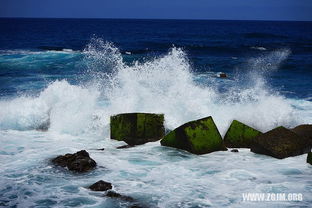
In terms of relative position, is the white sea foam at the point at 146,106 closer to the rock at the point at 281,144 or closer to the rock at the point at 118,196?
the rock at the point at 281,144

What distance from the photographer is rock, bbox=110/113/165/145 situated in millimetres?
8125

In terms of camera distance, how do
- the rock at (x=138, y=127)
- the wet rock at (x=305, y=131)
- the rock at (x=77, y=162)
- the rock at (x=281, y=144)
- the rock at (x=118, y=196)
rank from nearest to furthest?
the rock at (x=118, y=196)
the rock at (x=77, y=162)
the rock at (x=281, y=144)
the wet rock at (x=305, y=131)
the rock at (x=138, y=127)

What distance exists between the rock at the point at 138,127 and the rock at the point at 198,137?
2.43ft

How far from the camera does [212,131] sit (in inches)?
294

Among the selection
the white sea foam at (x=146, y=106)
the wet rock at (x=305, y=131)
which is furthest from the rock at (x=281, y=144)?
the white sea foam at (x=146, y=106)

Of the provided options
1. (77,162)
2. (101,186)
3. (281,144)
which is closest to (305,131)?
(281,144)

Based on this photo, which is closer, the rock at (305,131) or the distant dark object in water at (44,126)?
the rock at (305,131)

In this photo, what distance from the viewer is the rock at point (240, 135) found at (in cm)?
786

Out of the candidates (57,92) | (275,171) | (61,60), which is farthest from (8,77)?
(275,171)

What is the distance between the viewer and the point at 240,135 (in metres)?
7.89

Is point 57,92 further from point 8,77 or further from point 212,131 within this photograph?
point 8,77

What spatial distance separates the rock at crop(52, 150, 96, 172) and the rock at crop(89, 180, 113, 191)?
0.74 meters

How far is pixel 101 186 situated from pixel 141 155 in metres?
1.86

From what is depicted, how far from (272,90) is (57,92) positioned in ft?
35.8
